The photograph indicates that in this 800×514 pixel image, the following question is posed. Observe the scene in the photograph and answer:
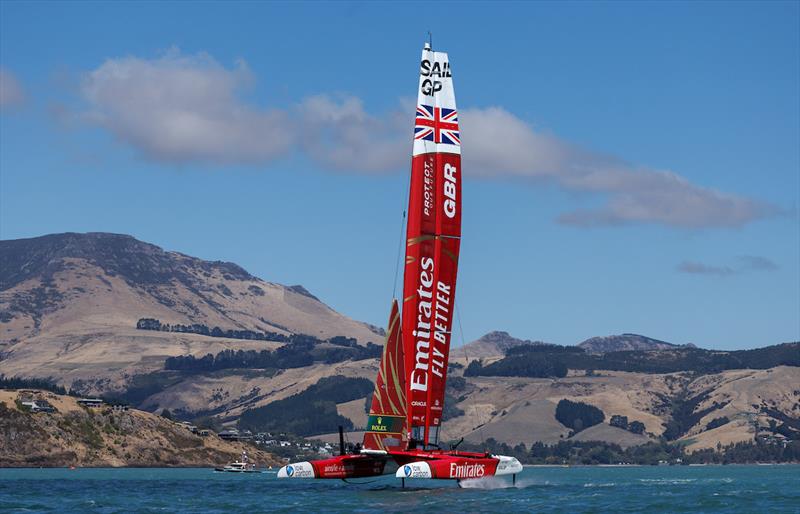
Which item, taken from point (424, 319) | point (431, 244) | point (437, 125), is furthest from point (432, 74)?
point (424, 319)

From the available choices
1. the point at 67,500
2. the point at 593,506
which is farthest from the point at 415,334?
the point at 67,500

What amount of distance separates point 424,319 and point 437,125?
13.3 meters

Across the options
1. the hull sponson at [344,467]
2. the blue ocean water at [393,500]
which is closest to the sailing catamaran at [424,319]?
the hull sponson at [344,467]

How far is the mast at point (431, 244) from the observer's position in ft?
285

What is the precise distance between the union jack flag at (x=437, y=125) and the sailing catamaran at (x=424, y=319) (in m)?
0.07

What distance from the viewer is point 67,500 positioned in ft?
309

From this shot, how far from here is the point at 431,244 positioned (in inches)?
3447

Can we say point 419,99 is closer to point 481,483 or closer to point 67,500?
point 481,483

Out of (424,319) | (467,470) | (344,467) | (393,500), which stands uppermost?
(424,319)

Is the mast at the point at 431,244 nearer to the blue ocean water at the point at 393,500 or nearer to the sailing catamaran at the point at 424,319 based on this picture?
the sailing catamaran at the point at 424,319

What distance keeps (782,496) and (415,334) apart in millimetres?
38001

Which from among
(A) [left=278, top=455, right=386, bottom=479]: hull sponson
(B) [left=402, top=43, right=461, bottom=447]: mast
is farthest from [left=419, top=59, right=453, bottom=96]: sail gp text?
(A) [left=278, top=455, right=386, bottom=479]: hull sponson

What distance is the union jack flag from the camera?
87.8 meters

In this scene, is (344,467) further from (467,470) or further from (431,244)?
(431,244)
